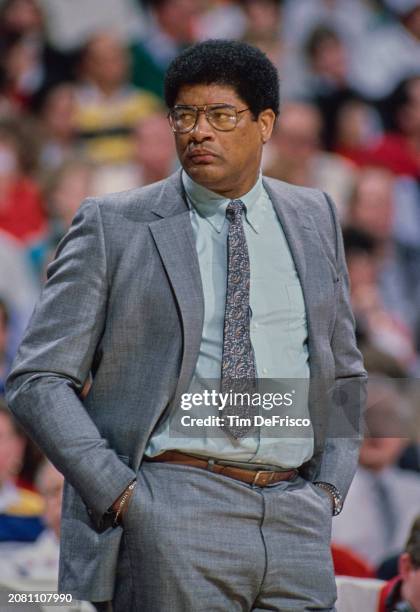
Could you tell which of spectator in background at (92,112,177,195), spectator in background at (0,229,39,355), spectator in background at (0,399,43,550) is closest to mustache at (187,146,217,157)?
spectator in background at (0,399,43,550)

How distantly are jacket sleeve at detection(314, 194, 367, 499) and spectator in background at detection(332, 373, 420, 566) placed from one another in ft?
4.73

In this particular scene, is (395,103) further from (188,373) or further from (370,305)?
(188,373)

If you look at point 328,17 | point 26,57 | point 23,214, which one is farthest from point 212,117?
point 328,17

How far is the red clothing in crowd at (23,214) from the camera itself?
5.98 metres

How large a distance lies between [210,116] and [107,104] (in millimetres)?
4815

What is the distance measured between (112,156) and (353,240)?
1547 millimetres

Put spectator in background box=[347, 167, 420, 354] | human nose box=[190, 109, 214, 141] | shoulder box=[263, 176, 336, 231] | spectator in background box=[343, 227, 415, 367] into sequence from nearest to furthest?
human nose box=[190, 109, 214, 141], shoulder box=[263, 176, 336, 231], spectator in background box=[343, 227, 415, 367], spectator in background box=[347, 167, 420, 354]

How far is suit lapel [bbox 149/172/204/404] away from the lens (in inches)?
85.6

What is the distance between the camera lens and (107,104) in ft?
22.8

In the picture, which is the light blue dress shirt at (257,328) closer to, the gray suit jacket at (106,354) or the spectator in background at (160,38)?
the gray suit jacket at (106,354)

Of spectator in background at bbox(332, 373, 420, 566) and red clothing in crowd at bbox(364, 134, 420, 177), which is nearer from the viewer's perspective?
spectator in background at bbox(332, 373, 420, 566)

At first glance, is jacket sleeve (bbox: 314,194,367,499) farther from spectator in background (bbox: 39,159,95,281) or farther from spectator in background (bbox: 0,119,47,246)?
spectator in background (bbox: 0,119,47,246)

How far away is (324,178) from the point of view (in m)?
6.89

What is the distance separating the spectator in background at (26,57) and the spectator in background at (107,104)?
14 centimetres
